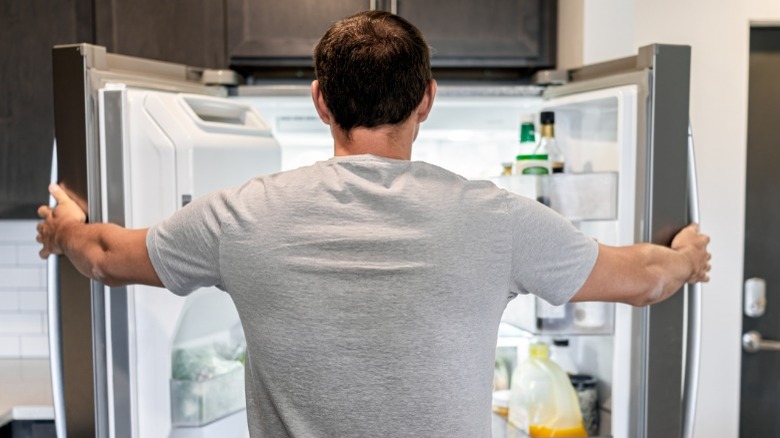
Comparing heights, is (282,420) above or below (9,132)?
below

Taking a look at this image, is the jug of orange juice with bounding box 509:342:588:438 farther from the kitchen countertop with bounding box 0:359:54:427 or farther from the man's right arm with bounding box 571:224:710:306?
the kitchen countertop with bounding box 0:359:54:427

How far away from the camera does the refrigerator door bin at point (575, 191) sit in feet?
5.26

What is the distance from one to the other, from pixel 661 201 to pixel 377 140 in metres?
0.68

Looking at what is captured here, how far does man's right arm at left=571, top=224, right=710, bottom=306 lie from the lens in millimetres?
1181

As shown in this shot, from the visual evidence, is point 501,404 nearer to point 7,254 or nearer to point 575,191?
point 575,191

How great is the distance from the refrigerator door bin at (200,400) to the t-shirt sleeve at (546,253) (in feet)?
2.64

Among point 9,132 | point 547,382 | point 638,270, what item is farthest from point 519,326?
point 9,132

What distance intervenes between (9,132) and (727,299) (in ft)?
6.81

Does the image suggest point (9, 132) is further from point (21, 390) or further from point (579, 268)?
A: point (579, 268)

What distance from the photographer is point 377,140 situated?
A: 107 centimetres

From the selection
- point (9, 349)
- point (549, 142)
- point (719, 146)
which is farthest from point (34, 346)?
point (719, 146)

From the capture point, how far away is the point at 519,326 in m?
1.82

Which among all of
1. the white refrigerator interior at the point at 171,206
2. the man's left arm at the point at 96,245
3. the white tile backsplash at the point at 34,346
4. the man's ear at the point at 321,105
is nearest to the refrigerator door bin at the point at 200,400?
the white refrigerator interior at the point at 171,206

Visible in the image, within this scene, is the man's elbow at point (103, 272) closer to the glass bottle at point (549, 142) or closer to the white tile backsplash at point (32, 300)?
the glass bottle at point (549, 142)
